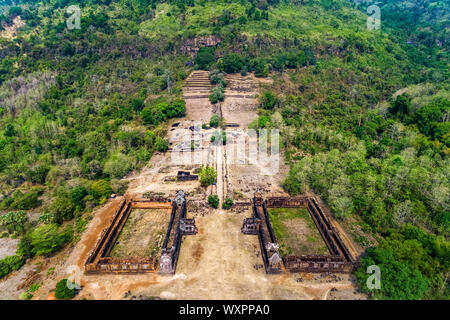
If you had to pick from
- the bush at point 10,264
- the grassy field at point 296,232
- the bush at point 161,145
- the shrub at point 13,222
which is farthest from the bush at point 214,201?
the shrub at point 13,222

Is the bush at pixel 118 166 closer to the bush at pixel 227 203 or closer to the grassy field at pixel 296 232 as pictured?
the bush at pixel 227 203

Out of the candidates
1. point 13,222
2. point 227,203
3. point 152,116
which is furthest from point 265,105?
point 13,222

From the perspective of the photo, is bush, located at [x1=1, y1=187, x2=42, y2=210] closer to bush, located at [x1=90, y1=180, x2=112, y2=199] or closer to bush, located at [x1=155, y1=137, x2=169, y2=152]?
bush, located at [x1=90, y1=180, x2=112, y2=199]

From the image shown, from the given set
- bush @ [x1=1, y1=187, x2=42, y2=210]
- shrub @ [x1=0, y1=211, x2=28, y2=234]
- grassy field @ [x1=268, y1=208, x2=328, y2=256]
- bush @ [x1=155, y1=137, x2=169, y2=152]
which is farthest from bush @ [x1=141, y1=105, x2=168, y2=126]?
grassy field @ [x1=268, y1=208, x2=328, y2=256]

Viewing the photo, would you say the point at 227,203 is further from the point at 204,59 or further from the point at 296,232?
the point at 204,59
